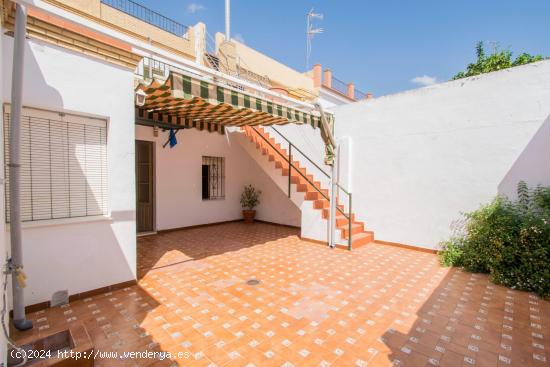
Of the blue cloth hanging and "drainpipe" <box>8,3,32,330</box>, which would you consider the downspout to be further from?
"drainpipe" <box>8,3,32,330</box>

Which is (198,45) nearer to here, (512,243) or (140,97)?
(140,97)

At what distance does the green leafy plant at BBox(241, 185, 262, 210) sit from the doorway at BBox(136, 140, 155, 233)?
4.24 m

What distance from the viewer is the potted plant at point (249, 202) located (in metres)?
13.0

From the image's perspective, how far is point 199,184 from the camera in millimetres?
11633

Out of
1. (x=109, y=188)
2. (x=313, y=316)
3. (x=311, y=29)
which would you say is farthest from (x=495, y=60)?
(x=109, y=188)

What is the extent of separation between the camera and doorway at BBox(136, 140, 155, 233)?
1019 cm

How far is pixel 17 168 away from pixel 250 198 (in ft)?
32.3

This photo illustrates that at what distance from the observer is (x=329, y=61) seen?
24344mm

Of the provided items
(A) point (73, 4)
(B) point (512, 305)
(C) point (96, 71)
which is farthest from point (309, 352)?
(A) point (73, 4)

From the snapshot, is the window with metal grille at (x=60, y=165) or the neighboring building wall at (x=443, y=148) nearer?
the window with metal grille at (x=60, y=165)

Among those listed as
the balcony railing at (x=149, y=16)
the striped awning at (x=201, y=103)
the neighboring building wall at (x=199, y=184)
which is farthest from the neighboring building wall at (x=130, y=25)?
the striped awning at (x=201, y=103)

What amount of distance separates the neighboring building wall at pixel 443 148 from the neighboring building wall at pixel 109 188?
7163 millimetres

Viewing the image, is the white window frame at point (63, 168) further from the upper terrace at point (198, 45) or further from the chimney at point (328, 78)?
the chimney at point (328, 78)

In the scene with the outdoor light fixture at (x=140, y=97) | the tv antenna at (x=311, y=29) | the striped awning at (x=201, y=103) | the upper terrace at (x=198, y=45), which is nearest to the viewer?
the striped awning at (x=201, y=103)
